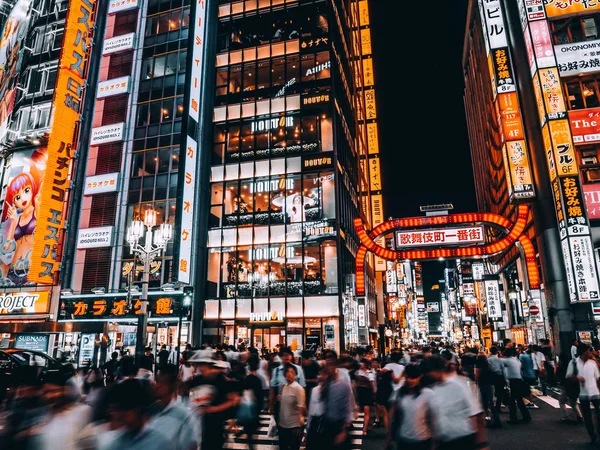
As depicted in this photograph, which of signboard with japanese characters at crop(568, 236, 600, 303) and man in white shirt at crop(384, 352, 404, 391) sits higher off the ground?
signboard with japanese characters at crop(568, 236, 600, 303)

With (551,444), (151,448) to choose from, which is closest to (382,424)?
(551,444)

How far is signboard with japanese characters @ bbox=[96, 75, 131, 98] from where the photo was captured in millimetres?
33281

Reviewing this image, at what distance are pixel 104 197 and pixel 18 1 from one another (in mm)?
28009

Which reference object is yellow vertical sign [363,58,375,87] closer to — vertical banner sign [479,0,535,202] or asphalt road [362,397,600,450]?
vertical banner sign [479,0,535,202]

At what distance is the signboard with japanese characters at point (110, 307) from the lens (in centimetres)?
2825

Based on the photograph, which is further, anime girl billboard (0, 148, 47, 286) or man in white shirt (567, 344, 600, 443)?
anime girl billboard (0, 148, 47, 286)

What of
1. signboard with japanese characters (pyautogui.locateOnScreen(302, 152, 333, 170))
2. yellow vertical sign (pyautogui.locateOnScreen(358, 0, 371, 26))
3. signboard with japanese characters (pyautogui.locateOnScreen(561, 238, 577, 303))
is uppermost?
yellow vertical sign (pyautogui.locateOnScreen(358, 0, 371, 26))

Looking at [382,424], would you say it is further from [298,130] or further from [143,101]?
[143,101]

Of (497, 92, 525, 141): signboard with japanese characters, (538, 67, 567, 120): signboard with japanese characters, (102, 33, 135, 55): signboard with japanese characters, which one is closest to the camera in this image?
(538, 67, 567, 120): signboard with japanese characters

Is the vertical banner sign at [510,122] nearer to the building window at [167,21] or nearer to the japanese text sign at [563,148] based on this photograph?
the japanese text sign at [563,148]

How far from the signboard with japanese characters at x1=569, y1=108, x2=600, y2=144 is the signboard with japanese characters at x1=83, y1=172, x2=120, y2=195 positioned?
32.8 metres

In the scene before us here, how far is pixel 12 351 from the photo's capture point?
47.9ft

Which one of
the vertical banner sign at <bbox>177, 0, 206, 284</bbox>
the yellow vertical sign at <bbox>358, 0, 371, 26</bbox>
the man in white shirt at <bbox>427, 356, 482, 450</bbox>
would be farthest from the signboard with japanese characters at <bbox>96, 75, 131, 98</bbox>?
the yellow vertical sign at <bbox>358, 0, 371, 26</bbox>

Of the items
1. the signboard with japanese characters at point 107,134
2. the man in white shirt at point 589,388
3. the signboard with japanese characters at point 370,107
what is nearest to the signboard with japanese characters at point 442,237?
the man in white shirt at point 589,388
